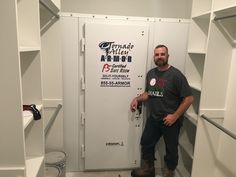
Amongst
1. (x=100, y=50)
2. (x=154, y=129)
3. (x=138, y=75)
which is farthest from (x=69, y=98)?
(x=154, y=129)

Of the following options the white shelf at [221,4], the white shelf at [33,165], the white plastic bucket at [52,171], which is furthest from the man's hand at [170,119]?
the white shelf at [33,165]

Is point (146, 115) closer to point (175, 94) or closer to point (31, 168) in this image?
point (175, 94)

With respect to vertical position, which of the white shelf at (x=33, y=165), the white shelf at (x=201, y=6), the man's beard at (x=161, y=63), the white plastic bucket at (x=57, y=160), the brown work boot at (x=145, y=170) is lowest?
the brown work boot at (x=145, y=170)

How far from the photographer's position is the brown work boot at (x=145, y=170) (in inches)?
108

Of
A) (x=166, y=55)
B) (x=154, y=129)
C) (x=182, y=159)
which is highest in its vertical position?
(x=166, y=55)

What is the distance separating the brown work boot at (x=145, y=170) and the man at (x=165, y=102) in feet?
0.60

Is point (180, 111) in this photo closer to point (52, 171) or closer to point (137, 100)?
point (137, 100)

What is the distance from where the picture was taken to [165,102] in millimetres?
2467

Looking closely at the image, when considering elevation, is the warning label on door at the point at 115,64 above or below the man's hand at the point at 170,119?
above

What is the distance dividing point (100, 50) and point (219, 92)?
129 cm

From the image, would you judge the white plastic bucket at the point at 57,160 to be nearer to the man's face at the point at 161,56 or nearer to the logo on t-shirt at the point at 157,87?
the logo on t-shirt at the point at 157,87

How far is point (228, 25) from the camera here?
6.98 ft

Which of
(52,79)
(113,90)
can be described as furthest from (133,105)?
(52,79)

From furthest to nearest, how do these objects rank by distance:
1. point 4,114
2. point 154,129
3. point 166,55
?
point 154,129, point 166,55, point 4,114
